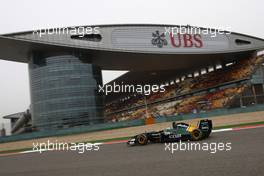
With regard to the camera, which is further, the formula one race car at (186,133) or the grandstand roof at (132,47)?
the grandstand roof at (132,47)

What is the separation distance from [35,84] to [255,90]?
3903 centimetres

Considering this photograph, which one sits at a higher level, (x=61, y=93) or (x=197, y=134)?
(x=61, y=93)

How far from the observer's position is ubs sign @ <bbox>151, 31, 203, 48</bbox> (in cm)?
5397

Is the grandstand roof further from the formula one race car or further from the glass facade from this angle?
the formula one race car

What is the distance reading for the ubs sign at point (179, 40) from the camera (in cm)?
5397

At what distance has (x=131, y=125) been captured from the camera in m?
34.4

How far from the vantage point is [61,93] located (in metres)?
47.9

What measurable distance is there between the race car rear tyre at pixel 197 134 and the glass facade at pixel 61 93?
3681cm

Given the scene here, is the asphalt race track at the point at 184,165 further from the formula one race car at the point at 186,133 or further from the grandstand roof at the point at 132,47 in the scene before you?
the grandstand roof at the point at 132,47

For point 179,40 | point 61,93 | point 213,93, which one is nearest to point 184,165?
point 61,93

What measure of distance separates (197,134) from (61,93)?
37.9 metres

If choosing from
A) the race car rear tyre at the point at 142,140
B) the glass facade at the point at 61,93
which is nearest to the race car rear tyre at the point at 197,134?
the race car rear tyre at the point at 142,140

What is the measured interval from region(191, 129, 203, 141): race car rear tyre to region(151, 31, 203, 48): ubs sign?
4179cm

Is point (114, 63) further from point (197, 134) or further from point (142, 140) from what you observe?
point (197, 134)
